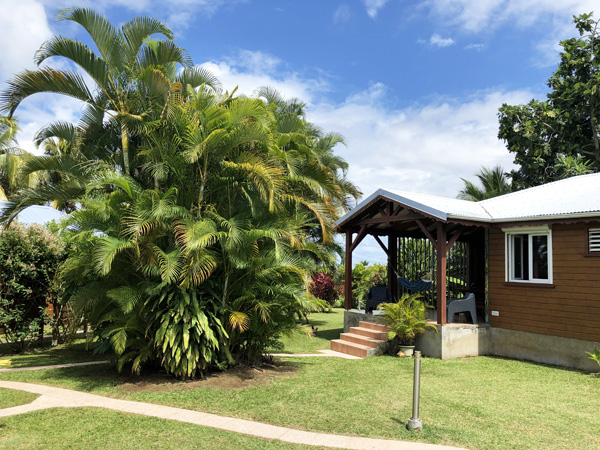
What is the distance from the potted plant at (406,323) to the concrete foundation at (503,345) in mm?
303

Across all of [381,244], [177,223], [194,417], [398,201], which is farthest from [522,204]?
[194,417]

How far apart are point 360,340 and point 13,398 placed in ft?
24.3

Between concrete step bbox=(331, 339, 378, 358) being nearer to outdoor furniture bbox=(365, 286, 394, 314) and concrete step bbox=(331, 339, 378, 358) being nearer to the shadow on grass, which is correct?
outdoor furniture bbox=(365, 286, 394, 314)

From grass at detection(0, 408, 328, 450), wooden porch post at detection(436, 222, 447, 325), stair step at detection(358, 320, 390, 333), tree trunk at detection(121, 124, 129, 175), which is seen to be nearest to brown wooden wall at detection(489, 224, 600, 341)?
wooden porch post at detection(436, 222, 447, 325)

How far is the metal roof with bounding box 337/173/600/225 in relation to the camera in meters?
9.68

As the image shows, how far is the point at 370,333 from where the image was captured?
445 inches

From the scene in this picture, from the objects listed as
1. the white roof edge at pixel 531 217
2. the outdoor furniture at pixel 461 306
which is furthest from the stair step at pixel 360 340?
the white roof edge at pixel 531 217

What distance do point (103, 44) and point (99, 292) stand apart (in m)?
4.89

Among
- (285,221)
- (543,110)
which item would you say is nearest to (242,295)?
(285,221)

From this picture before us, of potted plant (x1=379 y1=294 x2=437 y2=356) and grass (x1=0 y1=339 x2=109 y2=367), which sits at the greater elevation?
potted plant (x1=379 y1=294 x2=437 y2=356)

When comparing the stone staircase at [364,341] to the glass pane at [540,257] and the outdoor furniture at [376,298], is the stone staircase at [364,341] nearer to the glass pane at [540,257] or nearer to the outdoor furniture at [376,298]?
the outdoor furniture at [376,298]

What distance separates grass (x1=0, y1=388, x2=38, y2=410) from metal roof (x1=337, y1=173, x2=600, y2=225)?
334 inches

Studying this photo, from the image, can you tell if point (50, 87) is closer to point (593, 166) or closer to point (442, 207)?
point (442, 207)

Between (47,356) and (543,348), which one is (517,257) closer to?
(543,348)
